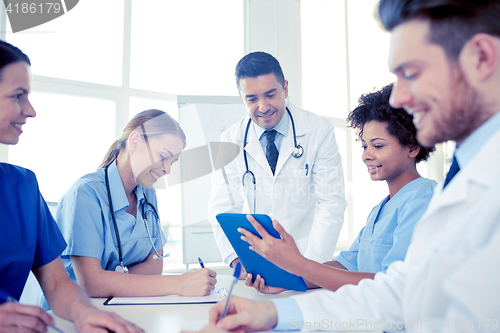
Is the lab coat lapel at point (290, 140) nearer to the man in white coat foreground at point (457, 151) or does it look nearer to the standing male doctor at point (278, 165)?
the standing male doctor at point (278, 165)

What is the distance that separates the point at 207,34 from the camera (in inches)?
118

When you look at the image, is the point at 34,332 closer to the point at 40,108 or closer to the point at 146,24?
the point at 40,108

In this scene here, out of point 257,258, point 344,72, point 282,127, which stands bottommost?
point 257,258

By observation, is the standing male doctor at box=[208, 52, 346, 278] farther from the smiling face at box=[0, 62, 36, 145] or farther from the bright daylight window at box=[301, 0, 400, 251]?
the bright daylight window at box=[301, 0, 400, 251]

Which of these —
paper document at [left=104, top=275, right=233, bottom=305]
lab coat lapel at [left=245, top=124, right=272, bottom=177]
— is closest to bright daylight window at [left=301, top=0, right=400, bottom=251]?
lab coat lapel at [left=245, top=124, right=272, bottom=177]

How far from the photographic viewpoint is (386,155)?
123cm

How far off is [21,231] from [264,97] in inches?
47.3

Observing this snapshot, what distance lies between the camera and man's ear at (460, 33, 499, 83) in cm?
55

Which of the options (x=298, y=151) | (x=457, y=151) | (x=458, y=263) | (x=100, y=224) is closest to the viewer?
(x=458, y=263)

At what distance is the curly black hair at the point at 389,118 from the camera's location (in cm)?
120

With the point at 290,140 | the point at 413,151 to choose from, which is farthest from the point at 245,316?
the point at 290,140

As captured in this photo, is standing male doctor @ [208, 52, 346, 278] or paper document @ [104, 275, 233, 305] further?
standing male doctor @ [208, 52, 346, 278]

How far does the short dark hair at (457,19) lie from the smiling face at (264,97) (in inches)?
45.5

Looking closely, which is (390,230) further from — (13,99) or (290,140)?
(13,99)
